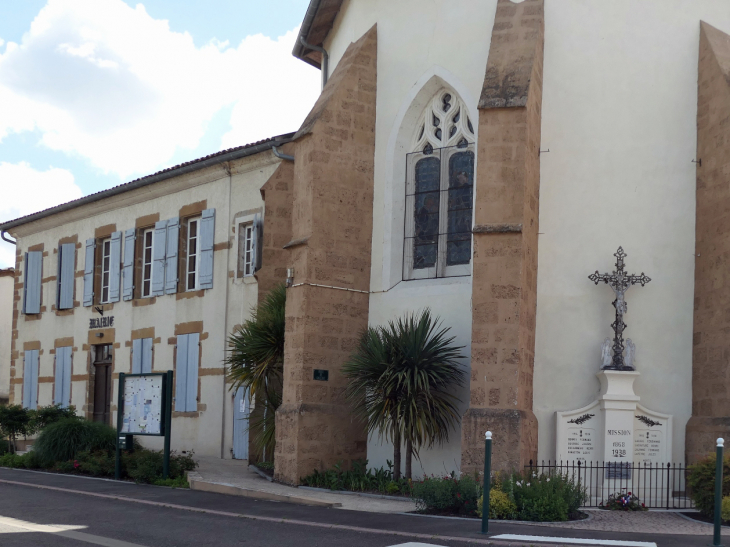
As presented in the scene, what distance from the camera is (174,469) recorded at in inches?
582

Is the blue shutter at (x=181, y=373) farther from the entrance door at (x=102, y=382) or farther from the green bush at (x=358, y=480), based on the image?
the green bush at (x=358, y=480)

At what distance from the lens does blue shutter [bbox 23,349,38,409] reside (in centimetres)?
2586

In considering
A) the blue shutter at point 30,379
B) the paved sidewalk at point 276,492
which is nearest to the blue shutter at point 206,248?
the paved sidewalk at point 276,492

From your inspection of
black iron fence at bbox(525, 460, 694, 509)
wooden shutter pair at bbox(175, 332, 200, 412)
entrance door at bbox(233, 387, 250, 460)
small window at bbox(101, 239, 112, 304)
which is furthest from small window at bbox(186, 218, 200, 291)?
black iron fence at bbox(525, 460, 694, 509)

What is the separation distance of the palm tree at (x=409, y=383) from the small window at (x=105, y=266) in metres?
12.0

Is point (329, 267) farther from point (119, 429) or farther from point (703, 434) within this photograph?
point (703, 434)

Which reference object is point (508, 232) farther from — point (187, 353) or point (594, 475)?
point (187, 353)

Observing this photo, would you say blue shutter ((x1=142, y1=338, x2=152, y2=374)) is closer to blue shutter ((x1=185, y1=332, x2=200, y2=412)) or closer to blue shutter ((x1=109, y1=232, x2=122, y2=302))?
blue shutter ((x1=185, y1=332, x2=200, y2=412))

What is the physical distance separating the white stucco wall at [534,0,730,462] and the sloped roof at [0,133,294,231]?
6.79m

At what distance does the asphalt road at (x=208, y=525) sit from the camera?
873 cm

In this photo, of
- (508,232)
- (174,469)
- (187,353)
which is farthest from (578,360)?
(187,353)

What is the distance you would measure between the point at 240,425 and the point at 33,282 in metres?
10.9

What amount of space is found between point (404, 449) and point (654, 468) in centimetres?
396

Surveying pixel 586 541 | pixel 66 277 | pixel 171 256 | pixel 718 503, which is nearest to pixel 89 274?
pixel 66 277
